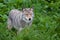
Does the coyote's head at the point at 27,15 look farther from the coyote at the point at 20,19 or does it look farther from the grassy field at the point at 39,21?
the grassy field at the point at 39,21

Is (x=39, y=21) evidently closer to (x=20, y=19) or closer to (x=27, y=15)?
(x=20, y=19)

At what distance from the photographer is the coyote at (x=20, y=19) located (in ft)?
26.3

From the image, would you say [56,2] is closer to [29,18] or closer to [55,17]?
[55,17]

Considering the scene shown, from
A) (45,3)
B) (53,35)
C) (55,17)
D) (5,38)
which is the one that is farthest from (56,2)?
(5,38)

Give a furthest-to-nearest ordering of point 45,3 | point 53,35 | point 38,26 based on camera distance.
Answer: point 45,3 < point 38,26 < point 53,35

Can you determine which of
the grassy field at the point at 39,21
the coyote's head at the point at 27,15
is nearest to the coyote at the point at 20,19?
the coyote's head at the point at 27,15

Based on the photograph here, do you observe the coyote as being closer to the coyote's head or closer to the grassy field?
the coyote's head

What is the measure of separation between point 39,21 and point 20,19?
35.4 inches

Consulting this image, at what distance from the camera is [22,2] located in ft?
32.8

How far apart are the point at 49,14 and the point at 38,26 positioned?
1.25 metres

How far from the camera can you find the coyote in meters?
8.01

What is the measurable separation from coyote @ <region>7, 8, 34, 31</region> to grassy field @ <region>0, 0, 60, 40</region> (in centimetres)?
17

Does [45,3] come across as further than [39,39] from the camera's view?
Yes

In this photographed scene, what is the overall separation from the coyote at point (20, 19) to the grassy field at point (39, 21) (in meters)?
0.17
